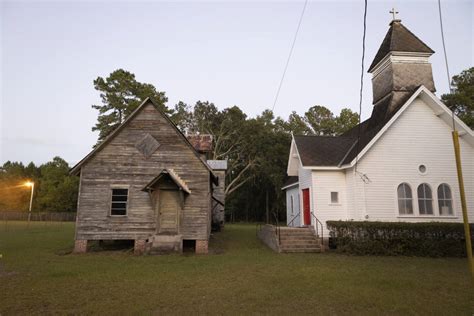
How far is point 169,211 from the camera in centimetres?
1512

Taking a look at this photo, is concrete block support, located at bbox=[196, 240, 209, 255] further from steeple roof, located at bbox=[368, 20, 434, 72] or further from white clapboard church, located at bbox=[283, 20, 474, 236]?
steeple roof, located at bbox=[368, 20, 434, 72]

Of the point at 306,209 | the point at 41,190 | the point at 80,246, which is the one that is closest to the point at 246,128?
the point at 306,209

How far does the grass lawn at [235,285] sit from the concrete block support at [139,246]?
1.32 metres

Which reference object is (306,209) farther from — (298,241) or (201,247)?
(201,247)

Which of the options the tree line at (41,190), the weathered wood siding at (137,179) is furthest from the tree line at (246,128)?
the tree line at (41,190)

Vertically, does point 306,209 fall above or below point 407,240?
above

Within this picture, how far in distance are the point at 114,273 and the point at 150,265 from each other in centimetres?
162

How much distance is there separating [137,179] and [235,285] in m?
8.94

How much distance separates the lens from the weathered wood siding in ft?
48.4

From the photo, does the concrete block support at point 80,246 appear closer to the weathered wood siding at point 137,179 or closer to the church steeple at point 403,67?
the weathered wood siding at point 137,179

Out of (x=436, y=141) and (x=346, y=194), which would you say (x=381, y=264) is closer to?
(x=346, y=194)

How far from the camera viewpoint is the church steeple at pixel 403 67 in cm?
1733

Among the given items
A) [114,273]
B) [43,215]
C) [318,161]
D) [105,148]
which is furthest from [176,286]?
[43,215]

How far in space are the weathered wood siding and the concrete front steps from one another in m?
3.92
